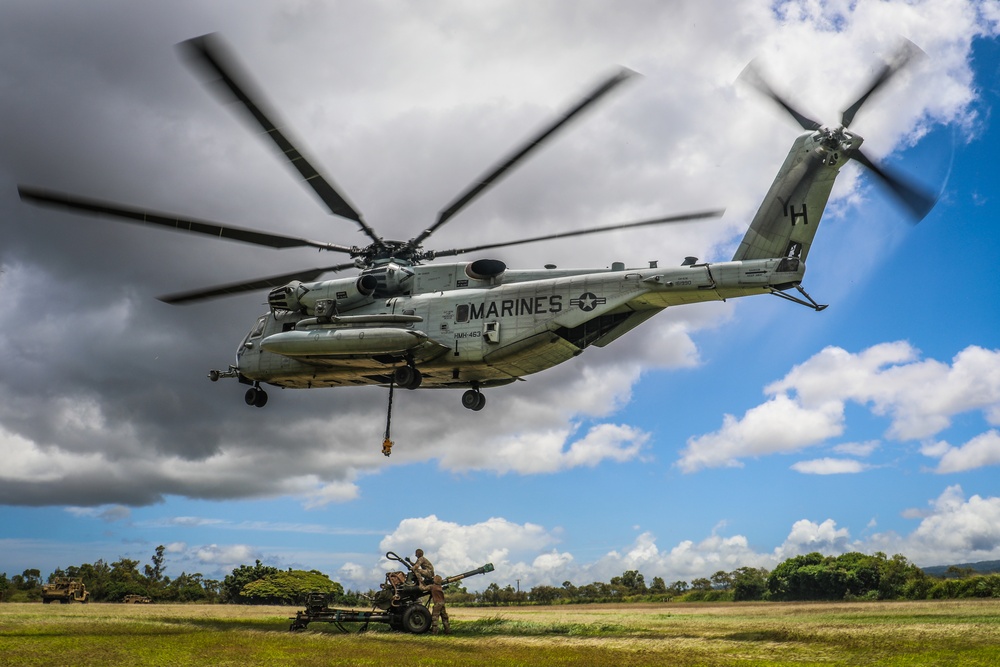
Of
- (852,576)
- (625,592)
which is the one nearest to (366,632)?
(852,576)

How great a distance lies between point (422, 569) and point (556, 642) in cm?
342

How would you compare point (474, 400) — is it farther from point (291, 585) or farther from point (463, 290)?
point (291, 585)

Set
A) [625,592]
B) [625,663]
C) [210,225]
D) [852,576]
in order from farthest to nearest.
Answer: [625,592]
[852,576]
[210,225]
[625,663]

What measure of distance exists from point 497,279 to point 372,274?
4.00 m

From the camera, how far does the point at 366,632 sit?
→ 54.1ft

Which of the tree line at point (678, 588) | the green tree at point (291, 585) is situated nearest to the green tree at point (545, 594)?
the tree line at point (678, 588)

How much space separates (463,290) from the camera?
2200 centimetres

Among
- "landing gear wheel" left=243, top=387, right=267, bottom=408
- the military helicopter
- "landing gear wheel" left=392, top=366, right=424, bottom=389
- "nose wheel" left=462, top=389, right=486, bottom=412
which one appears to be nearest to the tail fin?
the military helicopter

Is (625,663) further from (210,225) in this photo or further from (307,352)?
(210,225)

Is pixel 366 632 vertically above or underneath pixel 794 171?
underneath

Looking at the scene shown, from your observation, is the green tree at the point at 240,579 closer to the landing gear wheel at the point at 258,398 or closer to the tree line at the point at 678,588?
the tree line at the point at 678,588

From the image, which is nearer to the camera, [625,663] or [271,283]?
[625,663]

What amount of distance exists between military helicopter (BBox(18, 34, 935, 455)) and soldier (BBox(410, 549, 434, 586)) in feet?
20.3

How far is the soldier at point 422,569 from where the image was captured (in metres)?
16.5
